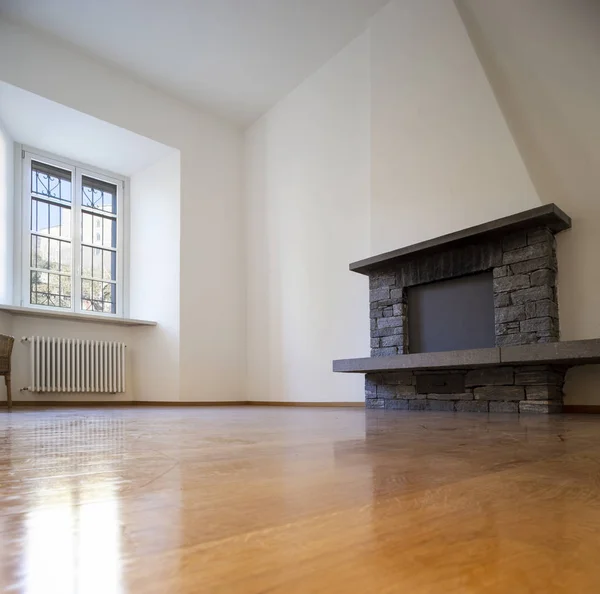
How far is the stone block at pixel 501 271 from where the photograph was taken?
3.56 metres

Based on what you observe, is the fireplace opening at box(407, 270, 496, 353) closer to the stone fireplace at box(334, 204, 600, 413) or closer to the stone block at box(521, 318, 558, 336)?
the stone fireplace at box(334, 204, 600, 413)

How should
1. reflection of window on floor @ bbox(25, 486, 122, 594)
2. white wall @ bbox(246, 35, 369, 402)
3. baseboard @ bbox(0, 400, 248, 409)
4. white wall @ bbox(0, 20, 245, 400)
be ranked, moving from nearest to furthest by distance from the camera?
reflection of window on floor @ bbox(25, 486, 122, 594)
white wall @ bbox(246, 35, 369, 402)
baseboard @ bbox(0, 400, 248, 409)
white wall @ bbox(0, 20, 245, 400)

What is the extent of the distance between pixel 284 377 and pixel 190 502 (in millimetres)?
5144

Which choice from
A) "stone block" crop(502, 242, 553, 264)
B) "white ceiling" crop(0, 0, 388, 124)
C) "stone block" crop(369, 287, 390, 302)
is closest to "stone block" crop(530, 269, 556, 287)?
"stone block" crop(502, 242, 553, 264)

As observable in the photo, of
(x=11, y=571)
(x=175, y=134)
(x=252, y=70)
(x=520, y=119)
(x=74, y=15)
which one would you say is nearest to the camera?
(x=11, y=571)

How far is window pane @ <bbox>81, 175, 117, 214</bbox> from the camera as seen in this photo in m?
6.45

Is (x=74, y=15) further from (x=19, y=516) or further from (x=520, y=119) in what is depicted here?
(x=19, y=516)

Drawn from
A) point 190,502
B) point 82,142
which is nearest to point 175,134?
point 82,142

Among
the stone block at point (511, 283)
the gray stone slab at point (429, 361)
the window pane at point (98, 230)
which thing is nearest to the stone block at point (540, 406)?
the gray stone slab at point (429, 361)

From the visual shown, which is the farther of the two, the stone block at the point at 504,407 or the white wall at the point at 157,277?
the white wall at the point at 157,277

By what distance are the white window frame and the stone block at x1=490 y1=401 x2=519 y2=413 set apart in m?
4.26

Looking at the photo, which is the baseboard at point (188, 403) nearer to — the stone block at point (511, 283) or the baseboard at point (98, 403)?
the baseboard at point (98, 403)

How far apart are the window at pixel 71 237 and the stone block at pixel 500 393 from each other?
4.60m

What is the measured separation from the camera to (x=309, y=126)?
5.76m
